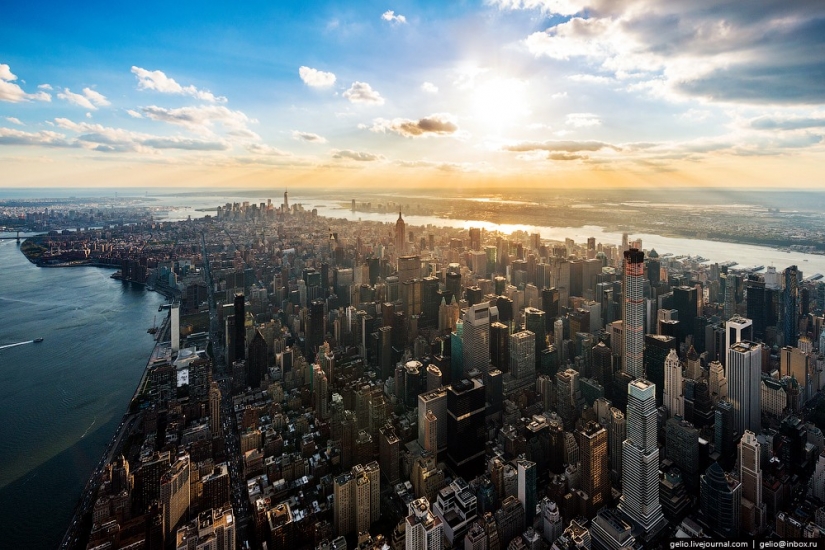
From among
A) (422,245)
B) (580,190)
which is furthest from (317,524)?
(580,190)

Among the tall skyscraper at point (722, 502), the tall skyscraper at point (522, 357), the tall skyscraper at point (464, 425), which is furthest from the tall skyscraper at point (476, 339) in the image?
the tall skyscraper at point (722, 502)

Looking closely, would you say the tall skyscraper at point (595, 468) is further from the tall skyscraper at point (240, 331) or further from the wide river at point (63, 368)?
the tall skyscraper at point (240, 331)

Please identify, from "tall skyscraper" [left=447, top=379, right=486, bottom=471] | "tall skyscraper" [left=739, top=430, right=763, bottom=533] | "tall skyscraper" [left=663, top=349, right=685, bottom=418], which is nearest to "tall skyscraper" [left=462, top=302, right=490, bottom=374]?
"tall skyscraper" [left=447, top=379, right=486, bottom=471]

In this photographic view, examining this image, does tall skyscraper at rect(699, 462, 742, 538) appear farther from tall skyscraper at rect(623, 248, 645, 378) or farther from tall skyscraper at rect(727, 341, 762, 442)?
tall skyscraper at rect(623, 248, 645, 378)

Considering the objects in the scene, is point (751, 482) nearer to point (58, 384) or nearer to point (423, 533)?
point (423, 533)

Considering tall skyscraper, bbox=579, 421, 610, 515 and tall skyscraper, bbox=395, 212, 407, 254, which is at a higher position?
tall skyscraper, bbox=395, 212, 407, 254

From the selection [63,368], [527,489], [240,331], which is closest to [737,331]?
[527,489]

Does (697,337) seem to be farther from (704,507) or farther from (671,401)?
(704,507)
